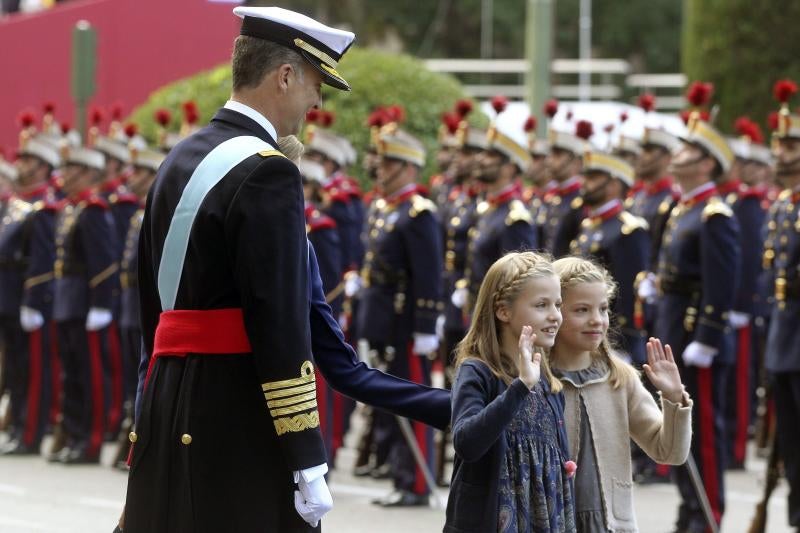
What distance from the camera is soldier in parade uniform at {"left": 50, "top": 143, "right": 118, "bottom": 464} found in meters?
11.2

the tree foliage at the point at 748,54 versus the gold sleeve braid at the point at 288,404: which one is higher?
the tree foliage at the point at 748,54

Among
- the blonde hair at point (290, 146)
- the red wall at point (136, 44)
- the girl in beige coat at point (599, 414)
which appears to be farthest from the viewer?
the red wall at point (136, 44)

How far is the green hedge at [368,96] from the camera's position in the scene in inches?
Answer: 642

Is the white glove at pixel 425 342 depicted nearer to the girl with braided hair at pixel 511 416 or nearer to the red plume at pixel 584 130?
the red plume at pixel 584 130

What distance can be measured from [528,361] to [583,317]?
0.75 metres

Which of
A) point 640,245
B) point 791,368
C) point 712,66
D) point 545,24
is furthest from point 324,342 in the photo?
point 712,66

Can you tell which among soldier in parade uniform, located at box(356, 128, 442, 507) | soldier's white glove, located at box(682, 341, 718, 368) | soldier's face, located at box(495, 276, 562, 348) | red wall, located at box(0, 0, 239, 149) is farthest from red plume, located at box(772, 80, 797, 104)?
red wall, located at box(0, 0, 239, 149)

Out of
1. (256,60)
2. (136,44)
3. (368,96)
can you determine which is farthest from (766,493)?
(136,44)

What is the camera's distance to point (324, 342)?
4.45 metres

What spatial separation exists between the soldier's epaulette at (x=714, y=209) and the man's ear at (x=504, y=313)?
12.1 ft

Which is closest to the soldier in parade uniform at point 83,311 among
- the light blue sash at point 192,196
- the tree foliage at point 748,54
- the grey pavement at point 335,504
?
the grey pavement at point 335,504

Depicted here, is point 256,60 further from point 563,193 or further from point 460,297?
point 563,193

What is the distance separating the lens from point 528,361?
427 centimetres

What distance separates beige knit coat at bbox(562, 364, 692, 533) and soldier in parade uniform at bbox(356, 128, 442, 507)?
4239 mm
